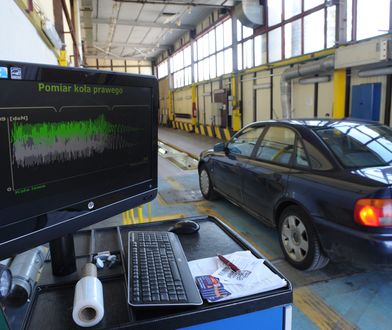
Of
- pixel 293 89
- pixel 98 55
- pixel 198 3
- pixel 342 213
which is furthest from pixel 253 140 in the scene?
pixel 98 55

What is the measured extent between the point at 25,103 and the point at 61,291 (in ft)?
2.21

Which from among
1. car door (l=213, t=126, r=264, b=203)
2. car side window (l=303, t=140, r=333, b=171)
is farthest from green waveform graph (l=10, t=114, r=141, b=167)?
car door (l=213, t=126, r=264, b=203)

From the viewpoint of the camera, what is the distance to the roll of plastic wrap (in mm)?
1000

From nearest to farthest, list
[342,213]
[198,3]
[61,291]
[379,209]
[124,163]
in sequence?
1. [61,291]
2. [124,163]
3. [379,209]
4. [342,213]
5. [198,3]

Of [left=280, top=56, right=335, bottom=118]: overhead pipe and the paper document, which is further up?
[left=280, top=56, right=335, bottom=118]: overhead pipe

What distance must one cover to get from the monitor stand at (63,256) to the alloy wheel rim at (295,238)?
89.6 inches

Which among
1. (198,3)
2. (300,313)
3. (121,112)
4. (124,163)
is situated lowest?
(300,313)

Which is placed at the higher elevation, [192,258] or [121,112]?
[121,112]

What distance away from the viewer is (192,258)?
151cm

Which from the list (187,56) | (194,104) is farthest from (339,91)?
(187,56)

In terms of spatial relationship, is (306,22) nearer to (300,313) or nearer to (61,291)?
(300,313)

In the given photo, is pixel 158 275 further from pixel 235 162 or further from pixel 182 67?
pixel 182 67

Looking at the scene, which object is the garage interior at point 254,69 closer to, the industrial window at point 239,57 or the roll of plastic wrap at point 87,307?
the industrial window at point 239,57

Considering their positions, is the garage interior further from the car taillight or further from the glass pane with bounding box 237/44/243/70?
the car taillight
